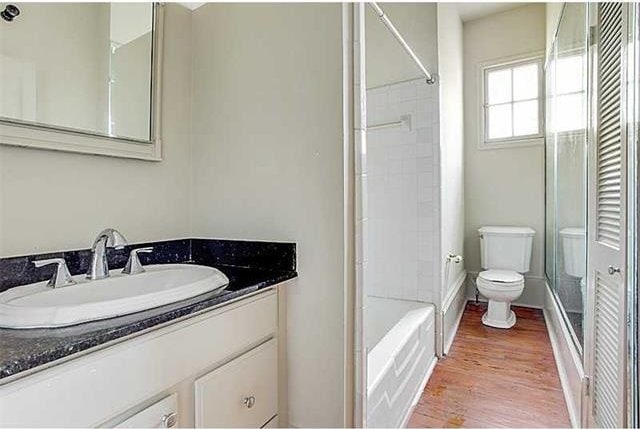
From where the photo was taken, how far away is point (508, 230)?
3.29 meters

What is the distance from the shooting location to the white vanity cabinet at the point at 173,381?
2.19 ft

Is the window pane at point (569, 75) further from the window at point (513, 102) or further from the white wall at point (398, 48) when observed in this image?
the window at point (513, 102)

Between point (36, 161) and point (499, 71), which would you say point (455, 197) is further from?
point (36, 161)

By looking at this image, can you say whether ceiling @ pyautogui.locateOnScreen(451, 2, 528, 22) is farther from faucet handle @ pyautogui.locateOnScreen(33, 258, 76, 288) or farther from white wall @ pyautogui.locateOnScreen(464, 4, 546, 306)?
faucet handle @ pyautogui.locateOnScreen(33, 258, 76, 288)

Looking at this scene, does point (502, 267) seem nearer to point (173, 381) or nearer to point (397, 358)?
point (397, 358)

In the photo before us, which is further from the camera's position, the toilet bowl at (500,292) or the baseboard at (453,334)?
the toilet bowl at (500,292)

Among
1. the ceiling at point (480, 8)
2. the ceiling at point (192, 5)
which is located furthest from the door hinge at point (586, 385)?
the ceiling at point (480, 8)

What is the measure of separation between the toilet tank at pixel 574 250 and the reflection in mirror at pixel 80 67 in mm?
2012

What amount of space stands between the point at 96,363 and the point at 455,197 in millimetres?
2911

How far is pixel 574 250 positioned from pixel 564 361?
0.69 m

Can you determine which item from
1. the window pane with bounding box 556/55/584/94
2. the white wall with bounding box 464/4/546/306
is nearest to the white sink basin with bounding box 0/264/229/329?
the window pane with bounding box 556/55/584/94

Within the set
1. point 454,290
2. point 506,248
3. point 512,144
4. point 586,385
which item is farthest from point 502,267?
point 586,385

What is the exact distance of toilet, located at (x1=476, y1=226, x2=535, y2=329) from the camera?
294 centimetres

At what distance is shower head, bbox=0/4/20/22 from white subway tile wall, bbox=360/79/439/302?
5.98 feet
